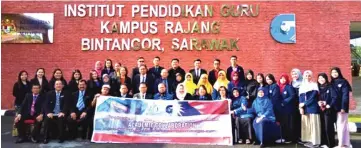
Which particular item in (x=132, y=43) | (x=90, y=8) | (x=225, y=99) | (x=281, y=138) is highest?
(x=90, y=8)

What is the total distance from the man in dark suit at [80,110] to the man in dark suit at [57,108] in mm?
142

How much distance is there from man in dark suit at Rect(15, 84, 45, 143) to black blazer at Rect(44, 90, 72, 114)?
0.17 metres

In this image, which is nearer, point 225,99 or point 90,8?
point 225,99

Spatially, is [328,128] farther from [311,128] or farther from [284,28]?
[284,28]

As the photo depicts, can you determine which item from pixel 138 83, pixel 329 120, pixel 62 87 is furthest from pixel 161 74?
pixel 329 120

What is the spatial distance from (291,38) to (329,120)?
6.49 meters

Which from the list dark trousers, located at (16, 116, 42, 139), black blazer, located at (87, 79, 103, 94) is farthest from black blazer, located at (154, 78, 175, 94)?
dark trousers, located at (16, 116, 42, 139)

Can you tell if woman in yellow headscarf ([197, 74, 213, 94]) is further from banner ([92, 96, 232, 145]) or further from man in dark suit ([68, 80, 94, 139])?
man in dark suit ([68, 80, 94, 139])

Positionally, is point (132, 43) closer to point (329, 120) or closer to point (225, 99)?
point (225, 99)

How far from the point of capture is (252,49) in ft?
46.3

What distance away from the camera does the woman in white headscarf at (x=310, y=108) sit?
804 centimetres

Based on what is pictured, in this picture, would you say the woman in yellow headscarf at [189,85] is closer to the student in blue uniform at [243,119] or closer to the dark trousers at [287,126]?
the student in blue uniform at [243,119]

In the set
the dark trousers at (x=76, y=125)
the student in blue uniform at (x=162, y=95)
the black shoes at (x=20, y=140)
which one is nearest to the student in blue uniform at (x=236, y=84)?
the student in blue uniform at (x=162, y=95)

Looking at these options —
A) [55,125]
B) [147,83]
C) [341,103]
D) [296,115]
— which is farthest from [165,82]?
[341,103]
